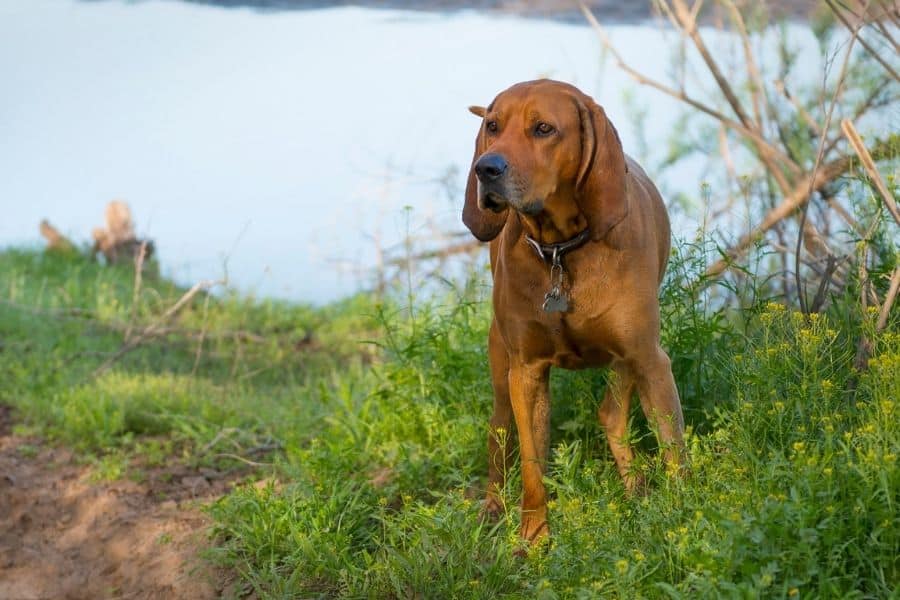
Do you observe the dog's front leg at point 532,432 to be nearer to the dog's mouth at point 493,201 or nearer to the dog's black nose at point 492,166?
the dog's mouth at point 493,201

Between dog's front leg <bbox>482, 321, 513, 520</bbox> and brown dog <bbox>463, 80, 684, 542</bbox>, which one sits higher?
brown dog <bbox>463, 80, 684, 542</bbox>

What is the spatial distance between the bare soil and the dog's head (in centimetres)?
207

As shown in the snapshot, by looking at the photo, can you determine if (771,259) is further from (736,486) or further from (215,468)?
(736,486)

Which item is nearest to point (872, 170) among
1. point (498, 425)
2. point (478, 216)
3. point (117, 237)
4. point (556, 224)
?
point (556, 224)

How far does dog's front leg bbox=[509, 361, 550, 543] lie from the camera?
482 centimetres

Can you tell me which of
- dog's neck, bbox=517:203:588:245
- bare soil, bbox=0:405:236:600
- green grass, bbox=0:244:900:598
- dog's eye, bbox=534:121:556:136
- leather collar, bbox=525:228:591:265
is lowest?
bare soil, bbox=0:405:236:600

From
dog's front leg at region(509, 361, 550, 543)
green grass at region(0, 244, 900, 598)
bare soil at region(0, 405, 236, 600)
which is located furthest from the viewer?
bare soil at region(0, 405, 236, 600)

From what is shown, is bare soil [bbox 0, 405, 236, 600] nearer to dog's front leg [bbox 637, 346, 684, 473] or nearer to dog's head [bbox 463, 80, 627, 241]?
dog's front leg [bbox 637, 346, 684, 473]

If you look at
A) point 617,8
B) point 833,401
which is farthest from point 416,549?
point 617,8

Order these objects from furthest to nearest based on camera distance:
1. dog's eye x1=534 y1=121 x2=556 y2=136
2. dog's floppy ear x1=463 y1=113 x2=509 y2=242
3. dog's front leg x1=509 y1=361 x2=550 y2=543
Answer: dog's front leg x1=509 y1=361 x2=550 y2=543, dog's floppy ear x1=463 y1=113 x2=509 y2=242, dog's eye x1=534 y1=121 x2=556 y2=136

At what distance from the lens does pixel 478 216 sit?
4.71 metres

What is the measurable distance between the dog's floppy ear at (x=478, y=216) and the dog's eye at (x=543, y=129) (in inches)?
12.4

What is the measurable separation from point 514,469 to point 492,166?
1.48 m

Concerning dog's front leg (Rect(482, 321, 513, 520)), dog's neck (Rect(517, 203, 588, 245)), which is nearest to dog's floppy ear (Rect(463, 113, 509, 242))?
dog's neck (Rect(517, 203, 588, 245))
